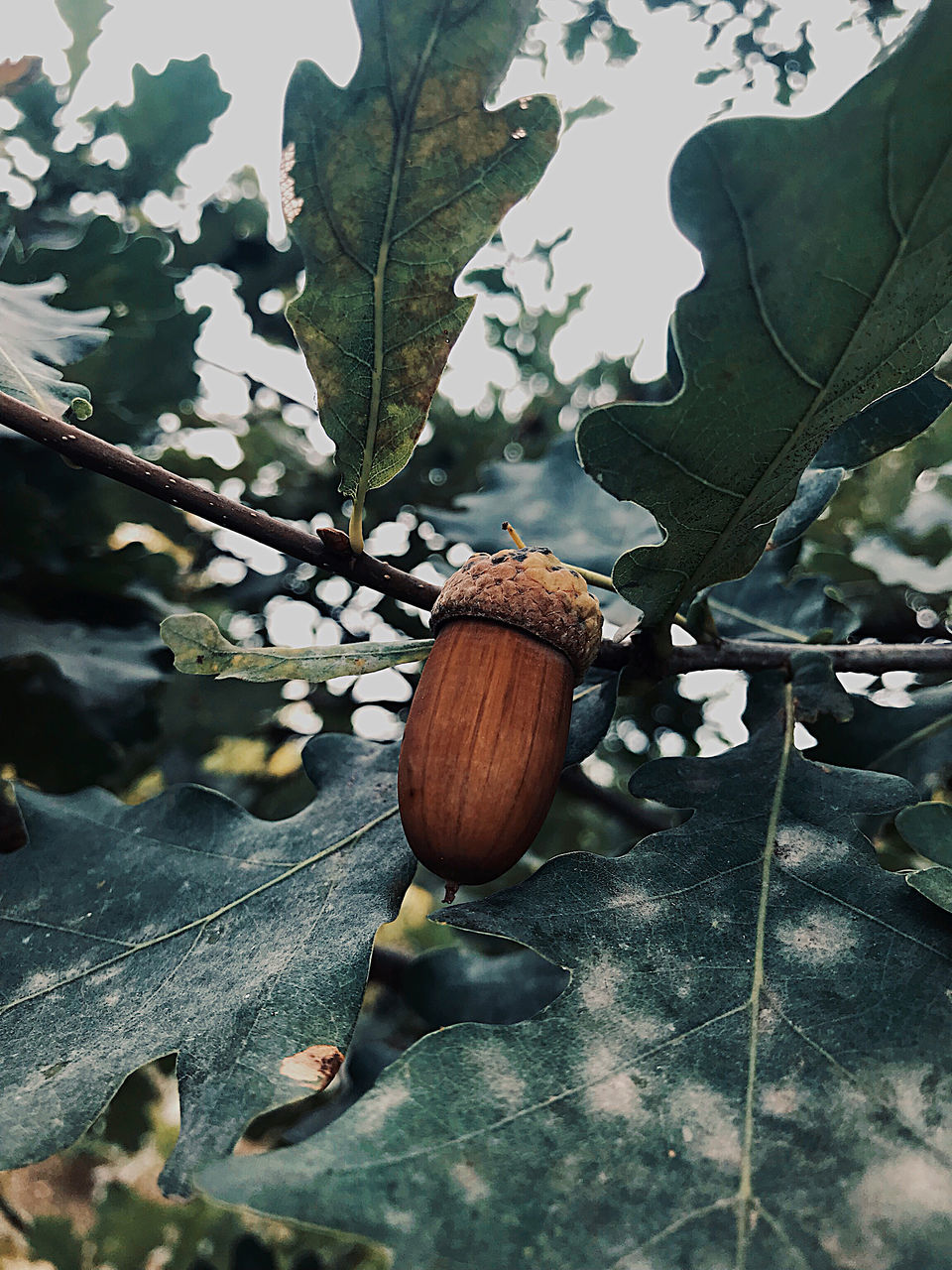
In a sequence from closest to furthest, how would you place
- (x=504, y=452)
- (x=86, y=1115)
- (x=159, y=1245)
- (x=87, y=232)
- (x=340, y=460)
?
(x=86, y=1115) → (x=340, y=460) → (x=87, y=232) → (x=159, y=1245) → (x=504, y=452)

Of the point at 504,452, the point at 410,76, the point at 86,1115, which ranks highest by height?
the point at 410,76

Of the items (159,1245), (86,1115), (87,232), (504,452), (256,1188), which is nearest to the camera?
(256,1188)

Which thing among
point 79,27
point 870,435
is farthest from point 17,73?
point 870,435

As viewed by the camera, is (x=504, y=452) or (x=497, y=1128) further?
(x=504, y=452)

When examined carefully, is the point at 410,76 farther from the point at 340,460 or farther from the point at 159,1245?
the point at 159,1245

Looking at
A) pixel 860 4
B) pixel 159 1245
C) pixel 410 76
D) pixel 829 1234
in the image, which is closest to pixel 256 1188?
pixel 829 1234

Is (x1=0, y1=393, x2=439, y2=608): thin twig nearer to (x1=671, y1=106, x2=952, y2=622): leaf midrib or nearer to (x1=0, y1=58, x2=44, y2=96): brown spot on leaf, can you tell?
(x1=671, y1=106, x2=952, y2=622): leaf midrib

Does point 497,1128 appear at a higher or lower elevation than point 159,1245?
higher

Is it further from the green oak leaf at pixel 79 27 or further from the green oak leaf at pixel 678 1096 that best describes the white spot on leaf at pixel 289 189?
the green oak leaf at pixel 79 27
